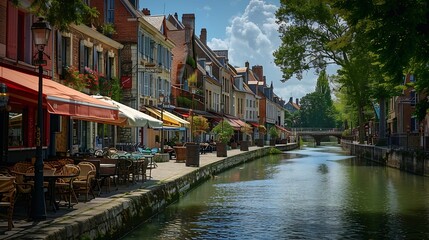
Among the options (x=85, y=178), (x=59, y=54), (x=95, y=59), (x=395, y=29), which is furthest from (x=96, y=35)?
(x=395, y=29)

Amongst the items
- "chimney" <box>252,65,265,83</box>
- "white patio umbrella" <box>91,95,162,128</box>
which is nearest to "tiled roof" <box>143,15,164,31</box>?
"white patio umbrella" <box>91,95,162,128</box>

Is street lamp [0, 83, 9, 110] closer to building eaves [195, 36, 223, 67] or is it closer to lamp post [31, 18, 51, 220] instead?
lamp post [31, 18, 51, 220]

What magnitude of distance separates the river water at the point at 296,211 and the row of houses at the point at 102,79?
134 inches

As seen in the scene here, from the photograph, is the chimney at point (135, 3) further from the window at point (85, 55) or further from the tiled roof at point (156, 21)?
the window at point (85, 55)

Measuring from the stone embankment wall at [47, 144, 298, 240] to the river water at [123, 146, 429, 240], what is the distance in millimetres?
307

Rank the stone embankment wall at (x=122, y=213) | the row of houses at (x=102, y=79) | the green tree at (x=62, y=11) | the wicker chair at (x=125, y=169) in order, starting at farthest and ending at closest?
the wicker chair at (x=125, y=169) < the row of houses at (x=102, y=79) < the green tree at (x=62, y=11) < the stone embankment wall at (x=122, y=213)

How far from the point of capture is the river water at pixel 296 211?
1213 cm

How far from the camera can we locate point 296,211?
50.8 ft

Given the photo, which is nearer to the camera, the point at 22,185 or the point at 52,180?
the point at 22,185

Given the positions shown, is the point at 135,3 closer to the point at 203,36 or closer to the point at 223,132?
the point at 223,132

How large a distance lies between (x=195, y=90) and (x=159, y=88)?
453 inches

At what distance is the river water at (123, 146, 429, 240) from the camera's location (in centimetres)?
1213

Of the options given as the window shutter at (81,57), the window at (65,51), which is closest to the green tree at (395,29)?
the window at (65,51)

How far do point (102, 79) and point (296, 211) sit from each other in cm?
1497
